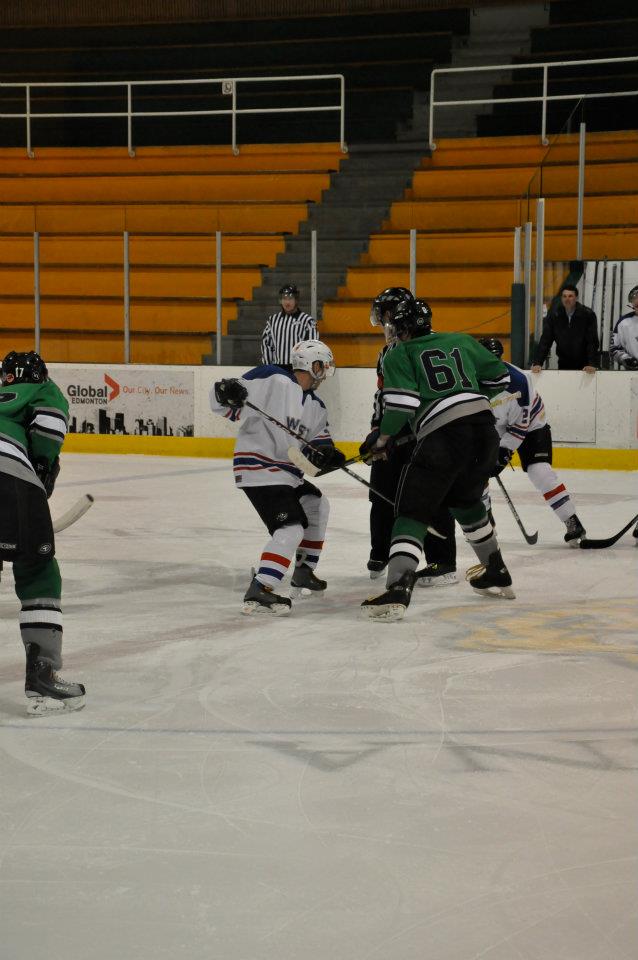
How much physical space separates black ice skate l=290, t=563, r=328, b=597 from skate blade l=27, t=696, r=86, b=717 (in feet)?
5.20

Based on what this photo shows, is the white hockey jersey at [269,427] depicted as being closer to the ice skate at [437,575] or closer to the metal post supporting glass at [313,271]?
the ice skate at [437,575]

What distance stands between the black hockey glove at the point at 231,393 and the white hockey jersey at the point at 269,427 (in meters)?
0.04

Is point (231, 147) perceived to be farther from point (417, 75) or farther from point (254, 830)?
point (254, 830)

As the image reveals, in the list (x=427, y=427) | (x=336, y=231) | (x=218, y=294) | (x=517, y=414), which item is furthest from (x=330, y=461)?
(x=336, y=231)

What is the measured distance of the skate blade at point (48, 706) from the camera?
9.38 ft

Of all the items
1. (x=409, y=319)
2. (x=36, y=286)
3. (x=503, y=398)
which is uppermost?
(x=36, y=286)

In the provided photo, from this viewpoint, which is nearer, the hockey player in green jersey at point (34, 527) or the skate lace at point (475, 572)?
the hockey player in green jersey at point (34, 527)

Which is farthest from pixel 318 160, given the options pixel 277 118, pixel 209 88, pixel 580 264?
pixel 580 264

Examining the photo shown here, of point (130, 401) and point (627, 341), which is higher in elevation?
point (627, 341)

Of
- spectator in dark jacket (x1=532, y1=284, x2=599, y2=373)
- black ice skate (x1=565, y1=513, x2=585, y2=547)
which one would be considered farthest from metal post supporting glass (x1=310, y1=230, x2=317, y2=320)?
black ice skate (x1=565, y1=513, x2=585, y2=547)

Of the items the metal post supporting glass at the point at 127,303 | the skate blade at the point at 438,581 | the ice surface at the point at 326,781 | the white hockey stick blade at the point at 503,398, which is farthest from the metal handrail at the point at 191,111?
the ice surface at the point at 326,781

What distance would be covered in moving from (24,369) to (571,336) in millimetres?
6046

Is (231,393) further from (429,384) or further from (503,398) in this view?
(503,398)

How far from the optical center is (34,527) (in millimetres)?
2871
